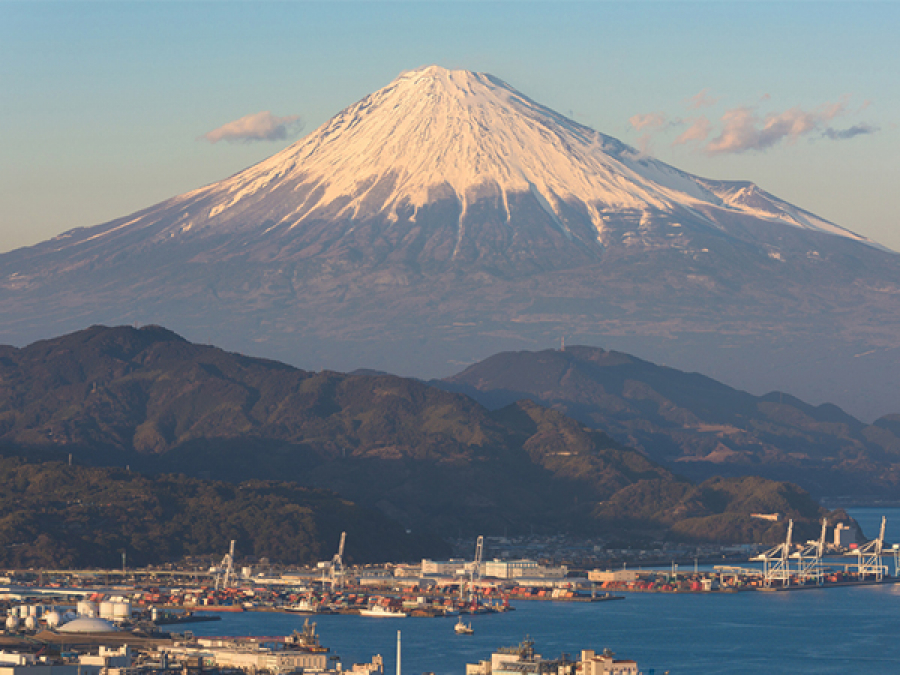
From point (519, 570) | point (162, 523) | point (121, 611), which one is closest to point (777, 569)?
point (519, 570)

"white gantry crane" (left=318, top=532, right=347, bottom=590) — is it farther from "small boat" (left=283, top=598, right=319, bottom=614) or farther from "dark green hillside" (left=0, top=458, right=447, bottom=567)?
"small boat" (left=283, top=598, right=319, bottom=614)

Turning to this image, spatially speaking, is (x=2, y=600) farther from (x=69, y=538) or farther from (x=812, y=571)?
(x=812, y=571)

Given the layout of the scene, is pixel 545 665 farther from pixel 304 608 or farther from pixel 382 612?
pixel 304 608

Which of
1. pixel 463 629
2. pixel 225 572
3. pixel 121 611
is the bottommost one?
pixel 463 629

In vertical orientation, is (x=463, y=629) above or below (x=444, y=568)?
below

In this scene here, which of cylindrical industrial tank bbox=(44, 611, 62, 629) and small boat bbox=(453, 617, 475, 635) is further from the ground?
cylindrical industrial tank bbox=(44, 611, 62, 629)

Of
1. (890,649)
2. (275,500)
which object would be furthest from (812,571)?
(890,649)

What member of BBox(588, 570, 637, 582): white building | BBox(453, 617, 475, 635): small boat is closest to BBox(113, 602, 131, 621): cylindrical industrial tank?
BBox(453, 617, 475, 635): small boat
